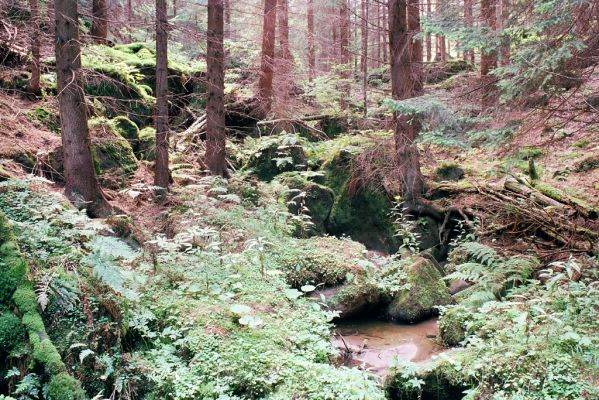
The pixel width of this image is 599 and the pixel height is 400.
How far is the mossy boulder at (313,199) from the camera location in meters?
11.7

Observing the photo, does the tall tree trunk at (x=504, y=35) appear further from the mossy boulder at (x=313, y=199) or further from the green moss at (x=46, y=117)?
the green moss at (x=46, y=117)

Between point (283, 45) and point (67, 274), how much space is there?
13.9 metres

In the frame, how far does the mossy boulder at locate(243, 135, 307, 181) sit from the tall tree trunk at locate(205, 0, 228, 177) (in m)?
1.36

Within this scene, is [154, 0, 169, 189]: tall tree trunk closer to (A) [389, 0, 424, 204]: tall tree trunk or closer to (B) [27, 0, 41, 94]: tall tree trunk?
(B) [27, 0, 41, 94]: tall tree trunk

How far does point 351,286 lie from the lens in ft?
26.0

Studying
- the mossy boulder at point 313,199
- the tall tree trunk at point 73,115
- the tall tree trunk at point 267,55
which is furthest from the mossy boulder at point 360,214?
the tall tree trunk at point 73,115

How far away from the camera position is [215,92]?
11133 millimetres

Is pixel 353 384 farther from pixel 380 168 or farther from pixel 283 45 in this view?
pixel 283 45

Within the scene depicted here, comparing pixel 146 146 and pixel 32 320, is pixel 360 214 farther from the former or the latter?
pixel 32 320

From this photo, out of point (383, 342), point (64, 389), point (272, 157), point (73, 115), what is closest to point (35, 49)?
point (73, 115)

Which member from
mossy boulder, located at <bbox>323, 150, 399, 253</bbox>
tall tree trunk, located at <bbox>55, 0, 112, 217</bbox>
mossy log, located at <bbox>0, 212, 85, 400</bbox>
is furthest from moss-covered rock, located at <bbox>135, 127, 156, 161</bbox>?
mossy log, located at <bbox>0, 212, 85, 400</bbox>

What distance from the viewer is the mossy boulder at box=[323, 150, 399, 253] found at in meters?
12.2

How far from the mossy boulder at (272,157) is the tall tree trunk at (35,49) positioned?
543cm

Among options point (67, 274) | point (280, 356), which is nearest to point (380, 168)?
point (280, 356)
